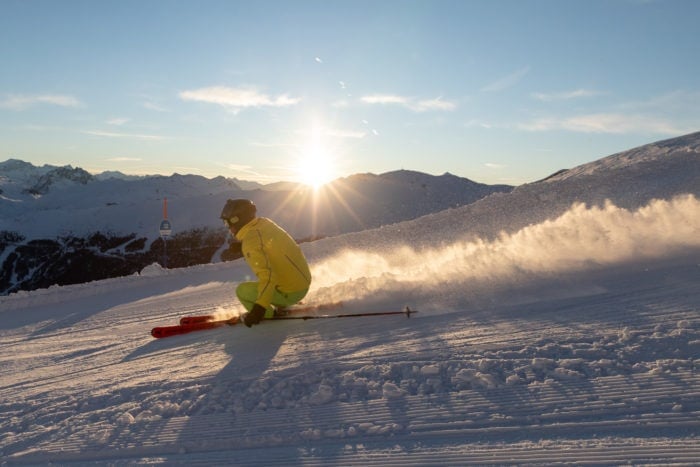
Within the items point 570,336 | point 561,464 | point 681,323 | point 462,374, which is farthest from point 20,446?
point 681,323

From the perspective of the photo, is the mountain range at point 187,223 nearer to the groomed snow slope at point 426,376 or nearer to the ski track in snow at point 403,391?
the groomed snow slope at point 426,376

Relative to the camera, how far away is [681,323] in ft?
16.3

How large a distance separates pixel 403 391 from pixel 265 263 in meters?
2.90

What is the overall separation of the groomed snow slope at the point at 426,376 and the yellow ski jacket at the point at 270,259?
1.91 feet

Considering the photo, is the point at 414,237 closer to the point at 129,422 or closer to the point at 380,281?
the point at 380,281

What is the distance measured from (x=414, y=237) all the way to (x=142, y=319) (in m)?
8.94

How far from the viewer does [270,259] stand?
6.86 meters

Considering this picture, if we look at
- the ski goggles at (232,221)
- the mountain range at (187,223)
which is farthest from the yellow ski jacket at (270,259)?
the mountain range at (187,223)

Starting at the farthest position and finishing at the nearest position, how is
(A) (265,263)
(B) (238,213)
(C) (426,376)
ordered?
(B) (238,213) < (A) (265,263) < (C) (426,376)

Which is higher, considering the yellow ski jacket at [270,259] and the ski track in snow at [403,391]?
the yellow ski jacket at [270,259]

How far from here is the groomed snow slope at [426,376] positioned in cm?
362

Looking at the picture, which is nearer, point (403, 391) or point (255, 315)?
point (403, 391)

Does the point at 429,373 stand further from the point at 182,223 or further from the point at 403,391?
the point at 182,223

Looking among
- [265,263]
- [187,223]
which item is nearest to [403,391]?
[265,263]
